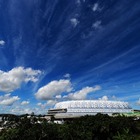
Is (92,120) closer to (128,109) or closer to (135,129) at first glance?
(135,129)

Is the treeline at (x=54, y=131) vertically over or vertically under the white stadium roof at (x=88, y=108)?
under

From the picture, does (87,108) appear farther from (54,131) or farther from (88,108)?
(54,131)

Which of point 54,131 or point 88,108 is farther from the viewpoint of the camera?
point 88,108

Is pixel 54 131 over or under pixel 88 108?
under

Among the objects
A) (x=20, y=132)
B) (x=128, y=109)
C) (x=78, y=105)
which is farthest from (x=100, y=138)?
(x=128, y=109)

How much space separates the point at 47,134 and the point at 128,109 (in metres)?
166

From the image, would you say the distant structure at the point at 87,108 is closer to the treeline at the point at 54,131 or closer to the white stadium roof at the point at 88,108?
the white stadium roof at the point at 88,108

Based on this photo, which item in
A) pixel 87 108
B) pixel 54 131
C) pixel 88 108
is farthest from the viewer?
pixel 88 108

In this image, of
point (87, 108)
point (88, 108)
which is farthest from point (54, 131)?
point (88, 108)

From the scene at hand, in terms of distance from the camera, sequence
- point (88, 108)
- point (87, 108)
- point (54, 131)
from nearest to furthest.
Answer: point (54, 131) → point (87, 108) → point (88, 108)

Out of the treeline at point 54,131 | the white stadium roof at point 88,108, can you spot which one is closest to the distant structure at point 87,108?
the white stadium roof at point 88,108

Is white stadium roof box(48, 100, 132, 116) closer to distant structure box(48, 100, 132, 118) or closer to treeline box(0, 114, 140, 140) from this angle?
distant structure box(48, 100, 132, 118)

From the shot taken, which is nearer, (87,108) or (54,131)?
(54,131)

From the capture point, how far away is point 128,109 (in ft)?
652
